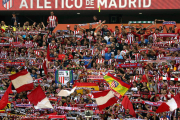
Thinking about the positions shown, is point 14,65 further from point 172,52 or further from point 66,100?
point 172,52

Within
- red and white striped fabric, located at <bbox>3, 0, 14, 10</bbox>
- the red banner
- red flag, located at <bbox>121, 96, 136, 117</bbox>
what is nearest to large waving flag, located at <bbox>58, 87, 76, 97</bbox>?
red flag, located at <bbox>121, 96, 136, 117</bbox>

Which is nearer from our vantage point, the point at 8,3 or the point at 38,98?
the point at 38,98

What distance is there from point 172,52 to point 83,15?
958 cm

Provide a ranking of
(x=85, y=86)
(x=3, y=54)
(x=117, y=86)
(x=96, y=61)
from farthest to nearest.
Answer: (x=3, y=54), (x=96, y=61), (x=85, y=86), (x=117, y=86)

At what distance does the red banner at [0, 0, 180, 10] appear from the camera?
1035 inches

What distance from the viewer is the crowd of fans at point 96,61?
19656 mm

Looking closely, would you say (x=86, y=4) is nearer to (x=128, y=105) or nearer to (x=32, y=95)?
(x=32, y=95)

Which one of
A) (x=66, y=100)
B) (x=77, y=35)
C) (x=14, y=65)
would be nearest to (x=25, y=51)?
(x=14, y=65)

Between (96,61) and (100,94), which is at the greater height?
(96,61)

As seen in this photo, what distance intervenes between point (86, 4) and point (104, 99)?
30.8ft

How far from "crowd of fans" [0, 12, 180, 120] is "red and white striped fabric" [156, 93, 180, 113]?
0.35m

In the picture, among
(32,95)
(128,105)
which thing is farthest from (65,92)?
(128,105)

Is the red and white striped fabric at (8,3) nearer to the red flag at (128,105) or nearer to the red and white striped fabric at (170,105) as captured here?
the red flag at (128,105)

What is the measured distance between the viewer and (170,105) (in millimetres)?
18703
